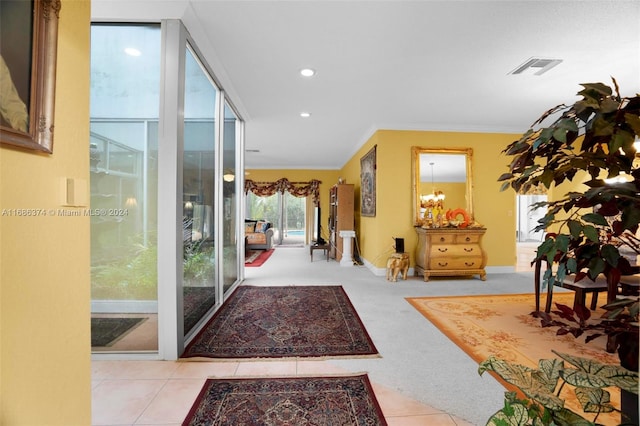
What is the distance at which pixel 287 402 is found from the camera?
167cm

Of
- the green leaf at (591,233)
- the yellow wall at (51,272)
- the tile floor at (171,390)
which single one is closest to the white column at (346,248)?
the tile floor at (171,390)

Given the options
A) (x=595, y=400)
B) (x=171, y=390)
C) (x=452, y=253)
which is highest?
(x=595, y=400)

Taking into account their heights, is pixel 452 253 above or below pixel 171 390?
above

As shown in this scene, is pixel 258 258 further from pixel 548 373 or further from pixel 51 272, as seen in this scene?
pixel 548 373

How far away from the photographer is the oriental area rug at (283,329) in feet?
7.43

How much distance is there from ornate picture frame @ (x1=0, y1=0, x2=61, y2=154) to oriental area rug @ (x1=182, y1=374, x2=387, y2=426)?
4.85 feet

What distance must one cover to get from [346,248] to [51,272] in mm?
5341

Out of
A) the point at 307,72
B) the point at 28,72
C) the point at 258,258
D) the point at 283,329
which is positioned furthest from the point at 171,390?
the point at 258,258

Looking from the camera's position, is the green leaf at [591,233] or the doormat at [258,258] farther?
the doormat at [258,258]

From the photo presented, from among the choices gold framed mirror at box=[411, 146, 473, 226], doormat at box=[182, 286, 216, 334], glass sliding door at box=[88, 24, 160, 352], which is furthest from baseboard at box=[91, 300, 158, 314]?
gold framed mirror at box=[411, 146, 473, 226]

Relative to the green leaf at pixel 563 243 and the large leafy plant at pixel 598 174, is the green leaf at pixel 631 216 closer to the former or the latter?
the large leafy plant at pixel 598 174

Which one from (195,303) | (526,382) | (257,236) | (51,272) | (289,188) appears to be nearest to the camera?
(526,382)

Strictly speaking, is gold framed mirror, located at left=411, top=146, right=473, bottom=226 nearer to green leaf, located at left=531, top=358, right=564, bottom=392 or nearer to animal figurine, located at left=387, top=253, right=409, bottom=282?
animal figurine, located at left=387, top=253, right=409, bottom=282

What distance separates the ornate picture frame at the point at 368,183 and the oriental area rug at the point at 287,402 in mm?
3603
